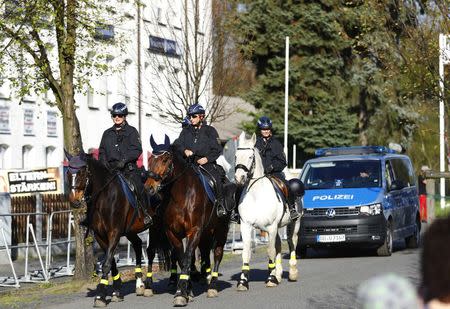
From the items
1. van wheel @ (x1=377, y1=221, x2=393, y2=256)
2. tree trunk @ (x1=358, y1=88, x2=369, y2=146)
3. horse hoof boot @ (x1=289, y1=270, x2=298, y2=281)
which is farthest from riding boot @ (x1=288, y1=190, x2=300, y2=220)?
tree trunk @ (x1=358, y1=88, x2=369, y2=146)

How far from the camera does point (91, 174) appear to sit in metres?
13.3

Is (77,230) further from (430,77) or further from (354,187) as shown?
(430,77)

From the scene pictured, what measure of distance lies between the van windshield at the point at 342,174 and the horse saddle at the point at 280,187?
243 inches

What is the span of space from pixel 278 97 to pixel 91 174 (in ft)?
139

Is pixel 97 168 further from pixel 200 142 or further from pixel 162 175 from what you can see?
pixel 200 142

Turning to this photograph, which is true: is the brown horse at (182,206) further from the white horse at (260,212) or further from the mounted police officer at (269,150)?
the mounted police officer at (269,150)

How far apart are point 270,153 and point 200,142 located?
1.74 metres

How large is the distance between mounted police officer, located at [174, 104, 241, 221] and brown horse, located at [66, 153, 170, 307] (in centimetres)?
92

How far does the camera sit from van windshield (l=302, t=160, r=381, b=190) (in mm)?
22000

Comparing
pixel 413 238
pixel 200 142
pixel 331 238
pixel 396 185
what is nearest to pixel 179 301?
pixel 200 142

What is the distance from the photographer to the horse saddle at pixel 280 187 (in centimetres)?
1543

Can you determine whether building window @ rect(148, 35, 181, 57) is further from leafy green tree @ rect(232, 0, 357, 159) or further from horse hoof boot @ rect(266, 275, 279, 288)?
leafy green tree @ rect(232, 0, 357, 159)

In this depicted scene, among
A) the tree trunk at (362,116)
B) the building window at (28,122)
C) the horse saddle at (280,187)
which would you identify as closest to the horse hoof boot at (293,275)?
the horse saddle at (280,187)

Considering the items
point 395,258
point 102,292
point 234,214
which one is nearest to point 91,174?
point 102,292
